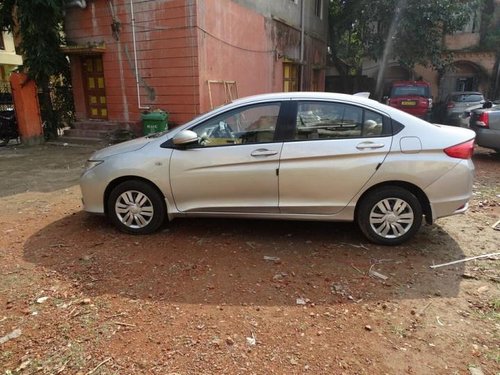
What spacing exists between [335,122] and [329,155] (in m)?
0.37

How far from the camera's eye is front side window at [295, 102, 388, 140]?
4129 mm

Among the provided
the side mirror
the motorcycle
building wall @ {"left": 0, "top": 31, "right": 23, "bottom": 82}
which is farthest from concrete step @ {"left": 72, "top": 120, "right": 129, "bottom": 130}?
building wall @ {"left": 0, "top": 31, "right": 23, "bottom": 82}

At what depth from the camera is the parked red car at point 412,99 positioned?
15.7m

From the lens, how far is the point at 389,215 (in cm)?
416

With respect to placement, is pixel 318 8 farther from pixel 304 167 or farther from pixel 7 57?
pixel 304 167

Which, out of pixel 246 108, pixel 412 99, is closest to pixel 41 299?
pixel 246 108

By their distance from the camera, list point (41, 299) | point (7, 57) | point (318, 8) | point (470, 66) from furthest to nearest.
Answer: 1. point (470, 66)
2. point (7, 57)
3. point (318, 8)
4. point (41, 299)

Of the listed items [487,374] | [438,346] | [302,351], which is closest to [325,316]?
[302,351]

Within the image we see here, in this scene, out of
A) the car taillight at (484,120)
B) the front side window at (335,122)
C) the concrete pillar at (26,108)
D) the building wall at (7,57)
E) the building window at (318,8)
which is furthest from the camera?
the building wall at (7,57)

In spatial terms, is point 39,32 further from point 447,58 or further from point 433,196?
point 447,58

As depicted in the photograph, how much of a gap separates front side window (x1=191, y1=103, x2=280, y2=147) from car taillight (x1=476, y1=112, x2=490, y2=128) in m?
6.61

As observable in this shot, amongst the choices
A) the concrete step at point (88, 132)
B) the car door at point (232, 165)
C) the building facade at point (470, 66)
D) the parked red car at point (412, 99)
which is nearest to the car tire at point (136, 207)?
the car door at point (232, 165)

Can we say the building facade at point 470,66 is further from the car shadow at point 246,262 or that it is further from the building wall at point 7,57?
the car shadow at point 246,262

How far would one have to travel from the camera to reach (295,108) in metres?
4.23
